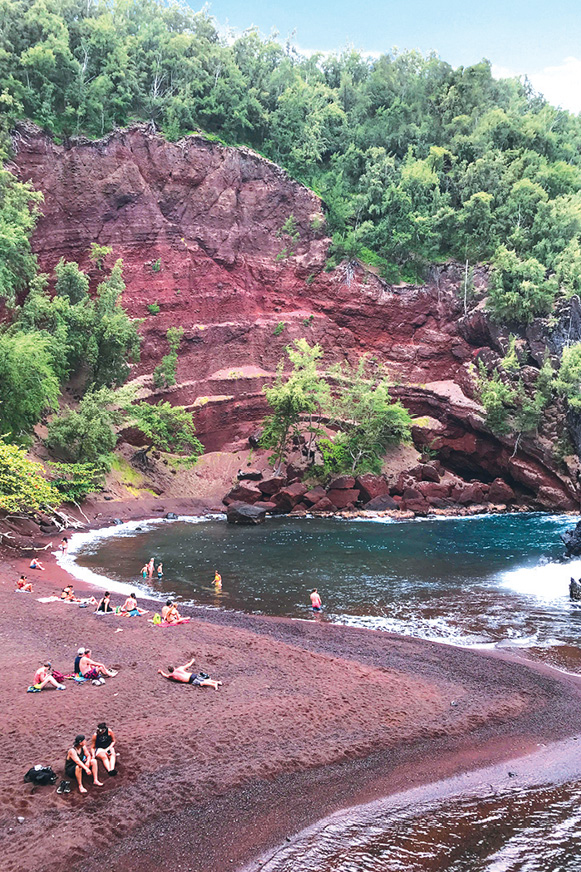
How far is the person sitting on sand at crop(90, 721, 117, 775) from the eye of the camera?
9.23 metres

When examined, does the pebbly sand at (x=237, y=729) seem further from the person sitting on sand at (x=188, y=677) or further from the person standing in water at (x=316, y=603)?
the person standing in water at (x=316, y=603)

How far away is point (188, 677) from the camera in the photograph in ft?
42.9

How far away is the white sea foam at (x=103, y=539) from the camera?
74.5 ft

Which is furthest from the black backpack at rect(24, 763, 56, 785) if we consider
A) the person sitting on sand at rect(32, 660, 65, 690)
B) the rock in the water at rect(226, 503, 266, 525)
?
the rock in the water at rect(226, 503, 266, 525)

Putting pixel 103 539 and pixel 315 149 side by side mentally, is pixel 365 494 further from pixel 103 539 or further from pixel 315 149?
pixel 315 149

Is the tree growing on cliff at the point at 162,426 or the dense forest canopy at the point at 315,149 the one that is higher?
the dense forest canopy at the point at 315,149

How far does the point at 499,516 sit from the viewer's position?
140 ft

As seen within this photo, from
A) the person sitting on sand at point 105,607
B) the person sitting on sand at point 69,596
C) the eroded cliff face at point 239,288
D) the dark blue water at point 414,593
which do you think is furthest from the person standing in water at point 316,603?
the eroded cliff face at point 239,288

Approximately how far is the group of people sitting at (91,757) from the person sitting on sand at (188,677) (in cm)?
341

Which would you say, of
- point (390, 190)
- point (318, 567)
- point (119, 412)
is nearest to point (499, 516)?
point (318, 567)

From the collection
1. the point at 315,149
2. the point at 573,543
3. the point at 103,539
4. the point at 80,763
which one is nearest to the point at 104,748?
the point at 80,763

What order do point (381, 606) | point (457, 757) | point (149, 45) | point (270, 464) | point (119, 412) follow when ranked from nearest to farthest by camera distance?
1. point (457, 757)
2. point (381, 606)
3. point (119, 412)
4. point (270, 464)
5. point (149, 45)

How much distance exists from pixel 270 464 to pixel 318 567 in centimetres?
2160

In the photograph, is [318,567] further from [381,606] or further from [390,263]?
[390,263]
